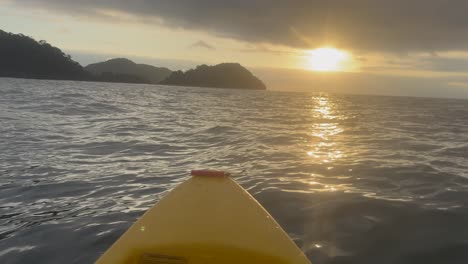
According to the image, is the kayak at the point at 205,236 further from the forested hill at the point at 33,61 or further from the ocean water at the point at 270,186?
the forested hill at the point at 33,61

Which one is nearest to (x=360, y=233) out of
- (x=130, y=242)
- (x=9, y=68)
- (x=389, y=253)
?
(x=389, y=253)

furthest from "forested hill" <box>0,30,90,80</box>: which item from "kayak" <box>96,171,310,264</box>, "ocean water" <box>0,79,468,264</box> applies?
"kayak" <box>96,171,310,264</box>

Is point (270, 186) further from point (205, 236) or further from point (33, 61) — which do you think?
point (33, 61)

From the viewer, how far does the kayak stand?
151 inches

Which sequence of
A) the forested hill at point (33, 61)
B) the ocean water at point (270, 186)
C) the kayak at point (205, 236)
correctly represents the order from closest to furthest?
1. the kayak at point (205, 236)
2. the ocean water at point (270, 186)
3. the forested hill at point (33, 61)

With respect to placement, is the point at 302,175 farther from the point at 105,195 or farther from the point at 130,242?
the point at 130,242

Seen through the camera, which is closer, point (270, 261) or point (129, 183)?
point (270, 261)

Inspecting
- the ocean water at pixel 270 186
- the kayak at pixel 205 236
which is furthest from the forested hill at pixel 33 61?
the kayak at pixel 205 236

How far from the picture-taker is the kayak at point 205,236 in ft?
Answer: 12.6

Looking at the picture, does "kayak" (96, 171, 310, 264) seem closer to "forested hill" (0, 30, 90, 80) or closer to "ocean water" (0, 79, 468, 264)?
"ocean water" (0, 79, 468, 264)

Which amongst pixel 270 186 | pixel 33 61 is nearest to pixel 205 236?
pixel 270 186

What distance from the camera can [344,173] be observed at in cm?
950

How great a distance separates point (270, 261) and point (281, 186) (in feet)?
14.8

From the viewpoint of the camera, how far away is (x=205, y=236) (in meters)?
4.04
